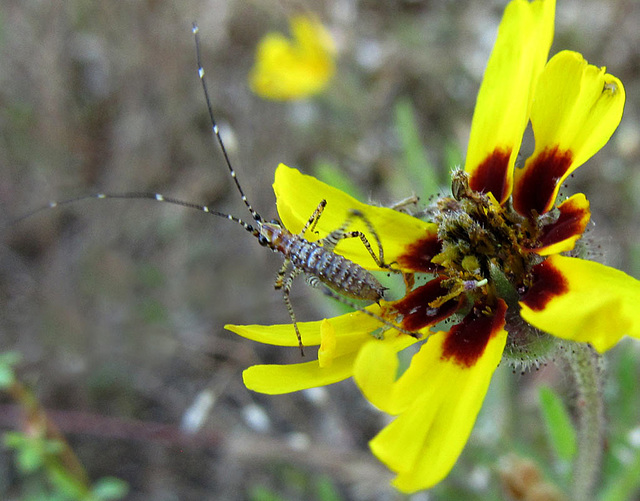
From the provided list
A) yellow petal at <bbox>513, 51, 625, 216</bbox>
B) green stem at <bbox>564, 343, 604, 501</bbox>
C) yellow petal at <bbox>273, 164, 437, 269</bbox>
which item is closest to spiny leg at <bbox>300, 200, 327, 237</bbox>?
yellow petal at <bbox>273, 164, 437, 269</bbox>

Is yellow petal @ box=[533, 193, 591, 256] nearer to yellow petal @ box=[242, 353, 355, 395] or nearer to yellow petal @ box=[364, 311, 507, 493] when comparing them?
yellow petal @ box=[364, 311, 507, 493]

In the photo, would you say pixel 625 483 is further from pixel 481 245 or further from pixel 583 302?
pixel 583 302

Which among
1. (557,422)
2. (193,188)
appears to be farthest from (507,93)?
(193,188)

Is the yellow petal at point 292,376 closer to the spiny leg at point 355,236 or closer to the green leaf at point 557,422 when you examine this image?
the spiny leg at point 355,236

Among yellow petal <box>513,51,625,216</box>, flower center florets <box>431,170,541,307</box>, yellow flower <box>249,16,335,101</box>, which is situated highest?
yellow flower <box>249,16,335,101</box>

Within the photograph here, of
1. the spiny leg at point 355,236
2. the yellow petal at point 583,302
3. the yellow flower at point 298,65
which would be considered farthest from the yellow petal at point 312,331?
the yellow flower at point 298,65

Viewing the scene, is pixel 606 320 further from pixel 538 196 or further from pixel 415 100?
pixel 415 100
